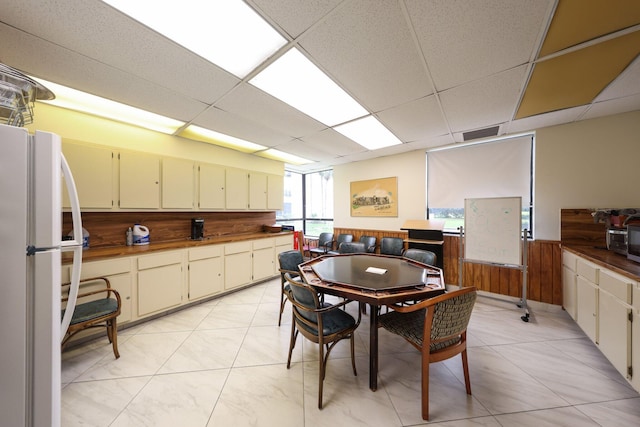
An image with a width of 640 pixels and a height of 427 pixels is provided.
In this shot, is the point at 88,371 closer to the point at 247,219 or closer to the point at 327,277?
the point at 327,277

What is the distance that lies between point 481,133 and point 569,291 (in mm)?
2420

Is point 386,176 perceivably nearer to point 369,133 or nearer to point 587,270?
point 369,133

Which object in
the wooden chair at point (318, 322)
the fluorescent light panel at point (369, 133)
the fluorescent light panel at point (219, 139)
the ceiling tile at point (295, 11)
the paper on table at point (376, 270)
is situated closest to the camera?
the ceiling tile at point (295, 11)

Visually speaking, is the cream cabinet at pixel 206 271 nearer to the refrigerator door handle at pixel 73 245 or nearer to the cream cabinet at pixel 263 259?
the cream cabinet at pixel 263 259

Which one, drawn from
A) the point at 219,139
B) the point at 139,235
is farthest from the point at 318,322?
the point at 219,139

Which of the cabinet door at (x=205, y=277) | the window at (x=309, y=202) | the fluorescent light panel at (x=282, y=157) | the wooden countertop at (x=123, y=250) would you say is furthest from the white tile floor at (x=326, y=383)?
the window at (x=309, y=202)

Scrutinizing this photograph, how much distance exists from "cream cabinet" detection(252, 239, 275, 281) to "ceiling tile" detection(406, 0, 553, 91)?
3.62 meters

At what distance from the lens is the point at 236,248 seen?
12.0 ft

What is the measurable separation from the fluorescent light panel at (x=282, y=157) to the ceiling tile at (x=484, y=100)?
2957 mm

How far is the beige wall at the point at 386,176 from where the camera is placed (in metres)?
4.26

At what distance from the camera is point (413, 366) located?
1.97 m

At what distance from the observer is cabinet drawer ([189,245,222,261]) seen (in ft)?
10.2

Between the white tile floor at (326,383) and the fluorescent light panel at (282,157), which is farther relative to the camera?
the fluorescent light panel at (282,157)

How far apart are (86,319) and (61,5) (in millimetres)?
2364
